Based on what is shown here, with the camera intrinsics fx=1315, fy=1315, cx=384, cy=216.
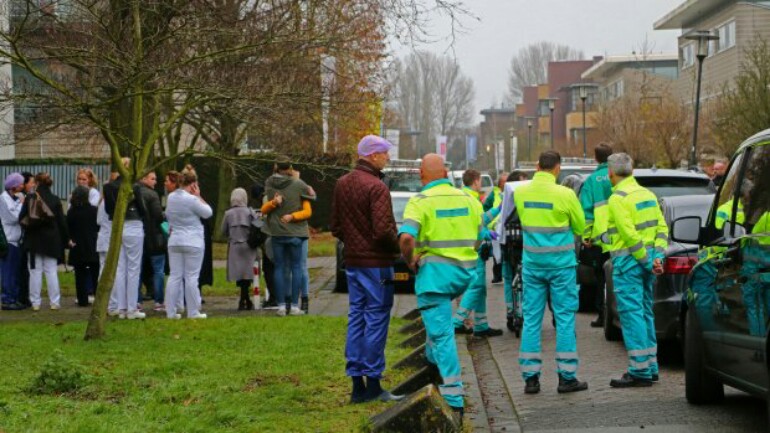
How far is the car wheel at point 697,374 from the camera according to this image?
28.7 feet

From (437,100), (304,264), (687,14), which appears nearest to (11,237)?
(304,264)

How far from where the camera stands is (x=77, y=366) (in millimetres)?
10008

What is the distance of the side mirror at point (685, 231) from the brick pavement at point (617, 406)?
1154 mm

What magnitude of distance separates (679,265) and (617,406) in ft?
7.13

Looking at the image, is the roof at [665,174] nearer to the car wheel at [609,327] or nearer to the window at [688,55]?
the car wheel at [609,327]

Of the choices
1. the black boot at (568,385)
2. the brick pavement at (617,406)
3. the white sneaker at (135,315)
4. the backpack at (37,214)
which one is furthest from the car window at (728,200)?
the backpack at (37,214)

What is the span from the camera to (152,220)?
16.0 meters

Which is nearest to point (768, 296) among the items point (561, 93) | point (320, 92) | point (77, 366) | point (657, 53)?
point (77, 366)

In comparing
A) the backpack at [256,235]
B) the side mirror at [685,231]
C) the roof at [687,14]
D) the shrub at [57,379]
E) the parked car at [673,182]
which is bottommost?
the shrub at [57,379]

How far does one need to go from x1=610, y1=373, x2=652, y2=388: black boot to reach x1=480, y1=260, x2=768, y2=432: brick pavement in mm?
67

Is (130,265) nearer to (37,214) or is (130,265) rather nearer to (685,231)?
(37,214)

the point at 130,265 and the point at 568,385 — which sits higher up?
the point at 130,265

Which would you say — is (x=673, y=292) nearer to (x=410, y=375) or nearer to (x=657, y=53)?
(x=410, y=375)

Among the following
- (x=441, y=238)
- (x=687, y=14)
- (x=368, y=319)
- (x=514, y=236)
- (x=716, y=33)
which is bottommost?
(x=368, y=319)
